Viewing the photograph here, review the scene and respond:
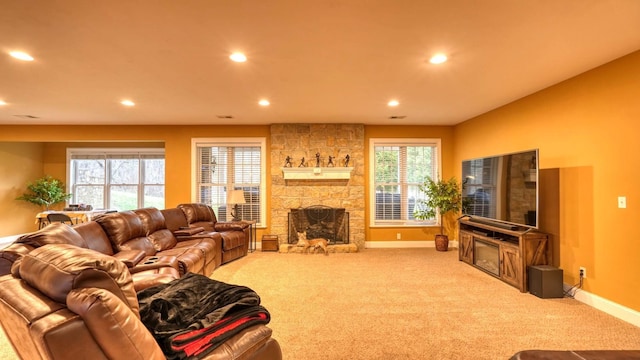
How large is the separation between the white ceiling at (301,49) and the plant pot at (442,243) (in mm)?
2650

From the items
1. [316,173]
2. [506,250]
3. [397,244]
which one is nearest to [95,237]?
[316,173]

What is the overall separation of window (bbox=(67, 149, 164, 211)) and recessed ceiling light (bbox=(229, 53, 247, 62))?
19.0 feet

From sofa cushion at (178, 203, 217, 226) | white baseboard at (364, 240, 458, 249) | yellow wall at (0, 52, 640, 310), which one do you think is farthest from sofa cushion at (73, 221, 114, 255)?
yellow wall at (0, 52, 640, 310)

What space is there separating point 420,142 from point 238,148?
3.93 m

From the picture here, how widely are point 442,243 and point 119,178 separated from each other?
7.96m

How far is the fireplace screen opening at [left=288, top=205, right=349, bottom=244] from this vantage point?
6008 mm

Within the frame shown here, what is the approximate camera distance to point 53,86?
3678 mm

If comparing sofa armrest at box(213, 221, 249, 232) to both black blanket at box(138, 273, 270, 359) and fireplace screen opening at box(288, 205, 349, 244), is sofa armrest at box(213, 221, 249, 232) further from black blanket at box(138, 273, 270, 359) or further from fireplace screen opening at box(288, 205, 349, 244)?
black blanket at box(138, 273, 270, 359)

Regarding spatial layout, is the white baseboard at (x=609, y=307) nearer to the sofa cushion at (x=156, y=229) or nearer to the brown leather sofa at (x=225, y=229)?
the brown leather sofa at (x=225, y=229)

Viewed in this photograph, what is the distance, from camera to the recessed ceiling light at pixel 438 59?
2834mm

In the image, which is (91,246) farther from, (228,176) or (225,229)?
(228,176)

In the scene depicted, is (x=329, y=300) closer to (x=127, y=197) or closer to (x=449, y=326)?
(x=449, y=326)

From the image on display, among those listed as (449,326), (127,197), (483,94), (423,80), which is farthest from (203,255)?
(127,197)

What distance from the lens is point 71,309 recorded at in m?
1.02
